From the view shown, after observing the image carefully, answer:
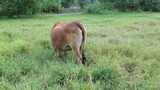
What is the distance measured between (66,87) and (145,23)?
10.8 metres

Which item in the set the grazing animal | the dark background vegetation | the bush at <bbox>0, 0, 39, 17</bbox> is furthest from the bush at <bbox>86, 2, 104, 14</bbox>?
the grazing animal

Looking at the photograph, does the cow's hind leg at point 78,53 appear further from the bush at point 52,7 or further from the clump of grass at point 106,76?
the bush at point 52,7

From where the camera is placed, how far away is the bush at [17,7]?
2214 centimetres

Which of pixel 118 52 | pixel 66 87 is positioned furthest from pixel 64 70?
pixel 118 52

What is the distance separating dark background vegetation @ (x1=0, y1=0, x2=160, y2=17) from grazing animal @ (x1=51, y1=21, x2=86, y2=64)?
47.8 ft

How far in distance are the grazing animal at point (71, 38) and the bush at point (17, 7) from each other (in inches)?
574

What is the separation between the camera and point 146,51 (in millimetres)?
8781

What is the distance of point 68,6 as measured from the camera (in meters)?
30.2

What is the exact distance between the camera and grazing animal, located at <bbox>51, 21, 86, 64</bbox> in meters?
7.52

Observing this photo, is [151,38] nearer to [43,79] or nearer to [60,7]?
[43,79]

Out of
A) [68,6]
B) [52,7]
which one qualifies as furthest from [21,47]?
[68,6]

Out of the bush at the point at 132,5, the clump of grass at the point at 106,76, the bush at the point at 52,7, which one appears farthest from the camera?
the bush at the point at 132,5

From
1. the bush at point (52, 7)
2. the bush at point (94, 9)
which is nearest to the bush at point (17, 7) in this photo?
the bush at point (52, 7)

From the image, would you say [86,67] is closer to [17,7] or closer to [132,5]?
[17,7]
